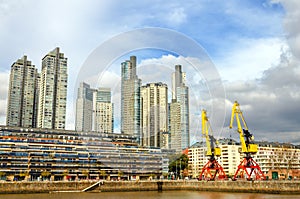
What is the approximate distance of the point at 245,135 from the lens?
41031 mm

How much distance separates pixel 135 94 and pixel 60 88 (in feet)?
216

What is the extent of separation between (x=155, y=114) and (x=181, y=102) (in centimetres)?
186

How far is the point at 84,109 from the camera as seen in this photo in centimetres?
1681

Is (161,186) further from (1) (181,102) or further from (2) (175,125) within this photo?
(1) (181,102)

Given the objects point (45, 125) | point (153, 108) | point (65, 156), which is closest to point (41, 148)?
point (65, 156)

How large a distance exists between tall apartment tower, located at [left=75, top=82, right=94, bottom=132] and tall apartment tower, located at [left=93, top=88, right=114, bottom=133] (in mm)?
220

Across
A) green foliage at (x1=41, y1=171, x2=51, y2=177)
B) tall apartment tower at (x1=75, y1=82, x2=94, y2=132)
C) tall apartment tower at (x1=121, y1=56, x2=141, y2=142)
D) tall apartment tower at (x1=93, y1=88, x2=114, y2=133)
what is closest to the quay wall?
green foliage at (x1=41, y1=171, x2=51, y2=177)

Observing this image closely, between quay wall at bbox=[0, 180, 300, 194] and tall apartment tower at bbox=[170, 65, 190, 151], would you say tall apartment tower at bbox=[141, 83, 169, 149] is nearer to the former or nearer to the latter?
tall apartment tower at bbox=[170, 65, 190, 151]

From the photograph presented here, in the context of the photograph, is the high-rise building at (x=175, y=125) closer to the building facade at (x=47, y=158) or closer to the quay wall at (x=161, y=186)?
the quay wall at (x=161, y=186)

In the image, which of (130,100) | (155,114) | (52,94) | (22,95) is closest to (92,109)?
(130,100)

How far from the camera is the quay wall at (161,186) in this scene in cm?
3216

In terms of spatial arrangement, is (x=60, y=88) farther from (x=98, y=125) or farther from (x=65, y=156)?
(x=98, y=125)

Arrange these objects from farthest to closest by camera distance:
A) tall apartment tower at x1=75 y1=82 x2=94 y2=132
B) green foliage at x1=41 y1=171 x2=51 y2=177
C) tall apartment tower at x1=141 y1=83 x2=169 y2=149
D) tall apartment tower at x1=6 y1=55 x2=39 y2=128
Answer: tall apartment tower at x1=6 y1=55 x2=39 y2=128
green foliage at x1=41 y1=171 x2=51 y2=177
tall apartment tower at x1=141 y1=83 x2=169 y2=149
tall apartment tower at x1=75 y1=82 x2=94 y2=132

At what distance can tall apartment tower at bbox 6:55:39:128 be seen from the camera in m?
80.4
